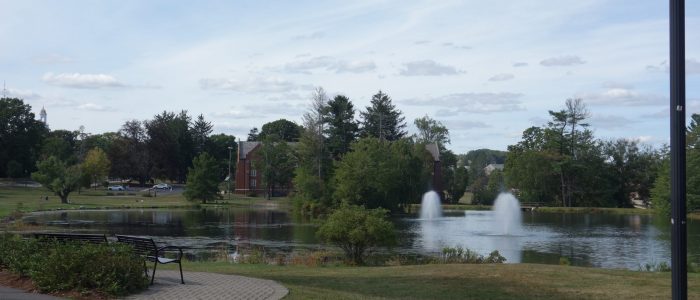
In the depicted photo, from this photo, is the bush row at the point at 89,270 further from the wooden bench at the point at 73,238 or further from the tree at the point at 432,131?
the tree at the point at 432,131

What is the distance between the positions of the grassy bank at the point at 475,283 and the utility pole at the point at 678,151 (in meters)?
5.90

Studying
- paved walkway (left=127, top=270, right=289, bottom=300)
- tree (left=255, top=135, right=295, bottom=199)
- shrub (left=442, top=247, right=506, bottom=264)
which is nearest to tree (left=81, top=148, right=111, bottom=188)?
tree (left=255, top=135, right=295, bottom=199)

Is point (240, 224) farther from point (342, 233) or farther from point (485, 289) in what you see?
point (485, 289)

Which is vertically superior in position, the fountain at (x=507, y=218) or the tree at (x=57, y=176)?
the tree at (x=57, y=176)

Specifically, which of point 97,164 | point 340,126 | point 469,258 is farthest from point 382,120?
point 469,258

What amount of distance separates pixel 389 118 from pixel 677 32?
316 feet

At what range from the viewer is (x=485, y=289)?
42.8 ft

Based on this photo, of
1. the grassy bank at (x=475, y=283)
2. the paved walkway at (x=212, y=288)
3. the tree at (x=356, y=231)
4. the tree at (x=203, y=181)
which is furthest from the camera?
the tree at (x=203, y=181)

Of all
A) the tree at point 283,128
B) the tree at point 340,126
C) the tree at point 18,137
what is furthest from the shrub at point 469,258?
the tree at point 283,128

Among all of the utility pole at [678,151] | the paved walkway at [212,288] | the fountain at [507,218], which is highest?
the utility pole at [678,151]

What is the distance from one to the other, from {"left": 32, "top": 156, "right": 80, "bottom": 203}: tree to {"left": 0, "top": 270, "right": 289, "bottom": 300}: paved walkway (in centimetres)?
6255

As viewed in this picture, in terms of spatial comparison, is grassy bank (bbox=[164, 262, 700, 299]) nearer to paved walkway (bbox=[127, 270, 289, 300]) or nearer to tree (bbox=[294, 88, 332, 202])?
paved walkway (bbox=[127, 270, 289, 300])

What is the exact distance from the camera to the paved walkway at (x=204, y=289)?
35.6 ft

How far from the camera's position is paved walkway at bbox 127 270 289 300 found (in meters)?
11.0
